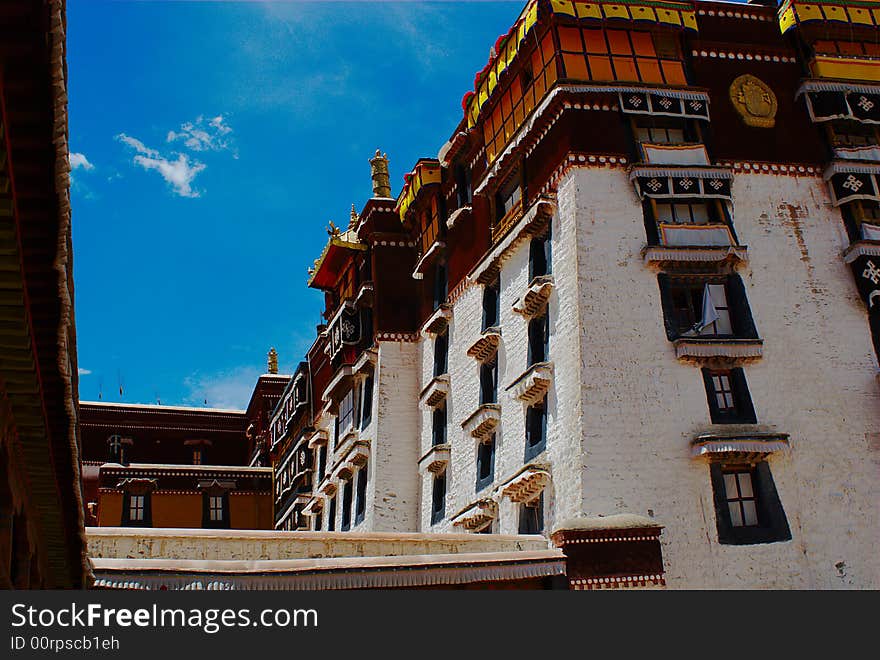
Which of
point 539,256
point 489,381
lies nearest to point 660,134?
point 539,256

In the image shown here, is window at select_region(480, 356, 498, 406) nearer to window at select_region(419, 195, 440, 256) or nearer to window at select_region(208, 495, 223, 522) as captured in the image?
window at select_region(419, 195, 440, 256)

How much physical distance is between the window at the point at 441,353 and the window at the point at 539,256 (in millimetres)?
6554

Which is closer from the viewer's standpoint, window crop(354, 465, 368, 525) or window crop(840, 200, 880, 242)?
window crop(840, 200, 880, 242)

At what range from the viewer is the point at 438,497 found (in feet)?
110

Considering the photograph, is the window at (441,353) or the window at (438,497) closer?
the window at (438,497)

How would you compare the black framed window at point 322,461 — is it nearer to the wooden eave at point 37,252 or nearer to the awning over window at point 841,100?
the awning over window at point 841,100

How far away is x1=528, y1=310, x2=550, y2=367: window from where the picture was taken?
91.6ft

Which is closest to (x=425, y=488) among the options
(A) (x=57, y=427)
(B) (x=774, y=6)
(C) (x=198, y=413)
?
(B) (x=774, y=6)

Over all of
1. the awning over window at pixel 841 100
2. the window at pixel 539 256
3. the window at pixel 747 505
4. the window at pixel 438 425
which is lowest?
the window at pixel 747 505

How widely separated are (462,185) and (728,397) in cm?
1321

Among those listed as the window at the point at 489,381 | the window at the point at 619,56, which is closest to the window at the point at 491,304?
the window at the point at 489,381

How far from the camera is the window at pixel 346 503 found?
38906mm

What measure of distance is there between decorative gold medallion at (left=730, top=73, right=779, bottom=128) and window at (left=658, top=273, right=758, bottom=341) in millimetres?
5223

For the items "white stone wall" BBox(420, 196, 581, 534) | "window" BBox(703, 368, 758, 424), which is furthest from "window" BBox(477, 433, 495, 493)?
"window" BBox(703, 368, 758, 424)
